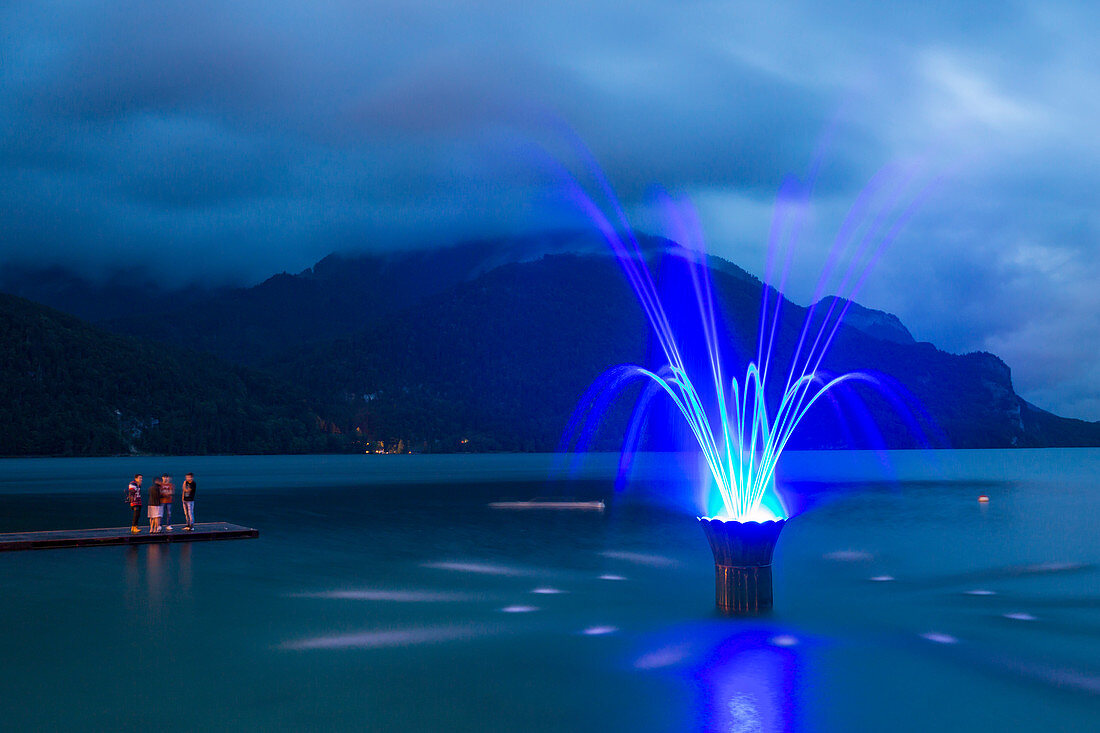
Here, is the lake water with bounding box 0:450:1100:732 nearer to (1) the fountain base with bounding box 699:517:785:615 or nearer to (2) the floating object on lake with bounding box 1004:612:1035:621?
(2) the floating object on lake with bounding box 1004:612:1035:621

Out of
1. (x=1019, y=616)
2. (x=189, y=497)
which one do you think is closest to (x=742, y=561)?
(x=1019, y=616)

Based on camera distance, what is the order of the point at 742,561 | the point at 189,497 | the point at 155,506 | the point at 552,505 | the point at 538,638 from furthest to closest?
the point at 552,505
the point at 189,497
the point at 155,506
the point at 742,561
the point at 538,638

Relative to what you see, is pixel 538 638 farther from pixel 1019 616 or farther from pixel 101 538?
pixel 101 538

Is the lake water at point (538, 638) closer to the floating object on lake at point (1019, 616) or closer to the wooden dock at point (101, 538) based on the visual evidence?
the floating object on lake at point (1019, 616)

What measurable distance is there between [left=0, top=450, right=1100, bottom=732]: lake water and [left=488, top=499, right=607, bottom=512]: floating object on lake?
21.0 m

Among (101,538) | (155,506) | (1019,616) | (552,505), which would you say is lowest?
(552,505)

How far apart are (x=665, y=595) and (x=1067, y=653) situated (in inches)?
362

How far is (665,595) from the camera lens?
22.9m

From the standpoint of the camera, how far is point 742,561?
62.0 feet

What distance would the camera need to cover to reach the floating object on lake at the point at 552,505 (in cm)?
5797

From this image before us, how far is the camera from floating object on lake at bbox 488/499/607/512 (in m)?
58.0

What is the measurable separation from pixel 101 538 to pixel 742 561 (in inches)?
949

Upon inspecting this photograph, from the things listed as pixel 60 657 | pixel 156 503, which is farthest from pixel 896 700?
pixel 156 503

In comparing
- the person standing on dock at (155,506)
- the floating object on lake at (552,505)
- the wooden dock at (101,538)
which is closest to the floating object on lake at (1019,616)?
the wooden dock at (101,538)
